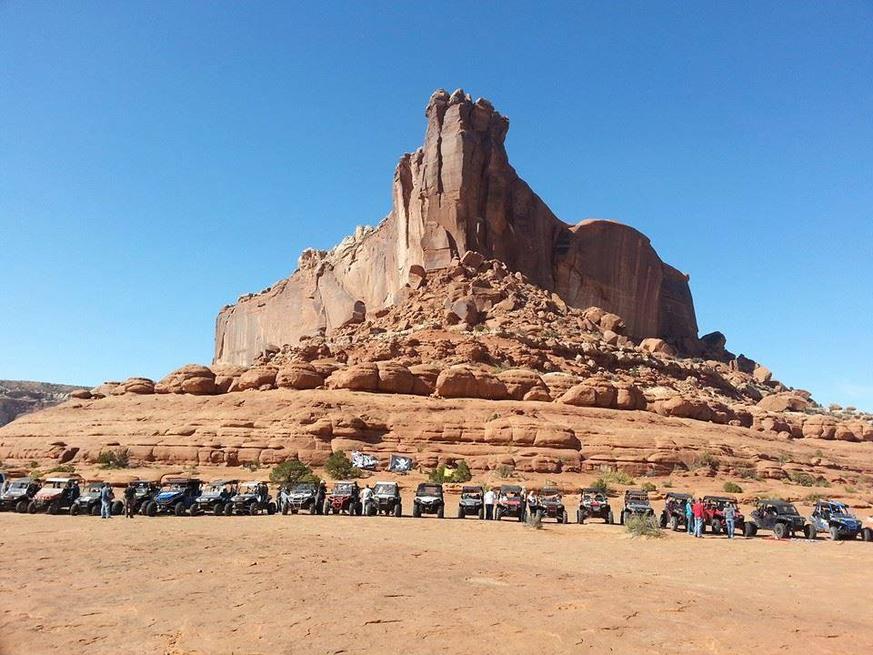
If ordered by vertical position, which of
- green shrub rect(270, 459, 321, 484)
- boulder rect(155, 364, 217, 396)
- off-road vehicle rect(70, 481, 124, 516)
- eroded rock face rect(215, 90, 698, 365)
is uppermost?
eroded rock face rect(215, 90, 698, 365)

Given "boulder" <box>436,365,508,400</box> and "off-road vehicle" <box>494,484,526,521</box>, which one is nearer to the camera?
"off-road vehicle" <box>494,484,526,521</box>

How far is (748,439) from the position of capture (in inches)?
1826

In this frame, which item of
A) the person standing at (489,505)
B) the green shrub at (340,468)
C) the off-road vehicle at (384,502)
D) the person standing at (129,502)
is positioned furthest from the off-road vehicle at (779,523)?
the person standing at (129,502)

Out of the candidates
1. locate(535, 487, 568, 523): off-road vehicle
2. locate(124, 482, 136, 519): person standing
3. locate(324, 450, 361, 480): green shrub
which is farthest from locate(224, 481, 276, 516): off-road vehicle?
locate(535, 487, 568, 523): off-road vehicle

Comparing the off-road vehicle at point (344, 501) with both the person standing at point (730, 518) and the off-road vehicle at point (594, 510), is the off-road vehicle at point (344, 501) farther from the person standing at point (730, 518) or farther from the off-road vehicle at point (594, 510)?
the person standing at point (730, 518)

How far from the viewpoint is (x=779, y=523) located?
21453 mm

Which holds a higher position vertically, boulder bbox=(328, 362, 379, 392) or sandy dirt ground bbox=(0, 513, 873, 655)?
boulder bbox=(328, 362, 379, 392)

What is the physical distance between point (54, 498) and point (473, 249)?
50743 millimetres

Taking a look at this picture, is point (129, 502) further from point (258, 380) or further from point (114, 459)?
point (258, 380)

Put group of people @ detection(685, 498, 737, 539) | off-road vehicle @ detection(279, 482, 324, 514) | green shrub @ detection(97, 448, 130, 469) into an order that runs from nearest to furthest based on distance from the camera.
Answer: group of people @ detection(685, 498, 737, 539) → off-road vehicle @ detection(279, 482, 324, 514) → green shrub @ detection(97, 448, 130, 469)

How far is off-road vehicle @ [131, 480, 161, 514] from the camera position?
22.4 metres

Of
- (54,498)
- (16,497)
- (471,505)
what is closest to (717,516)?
(471,505)

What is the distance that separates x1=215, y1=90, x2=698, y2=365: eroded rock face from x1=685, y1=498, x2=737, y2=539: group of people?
114ft

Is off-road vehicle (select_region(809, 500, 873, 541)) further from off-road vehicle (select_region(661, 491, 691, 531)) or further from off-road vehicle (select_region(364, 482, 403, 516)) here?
off-road vehicle (select_region(364, 482, 403, 516))
